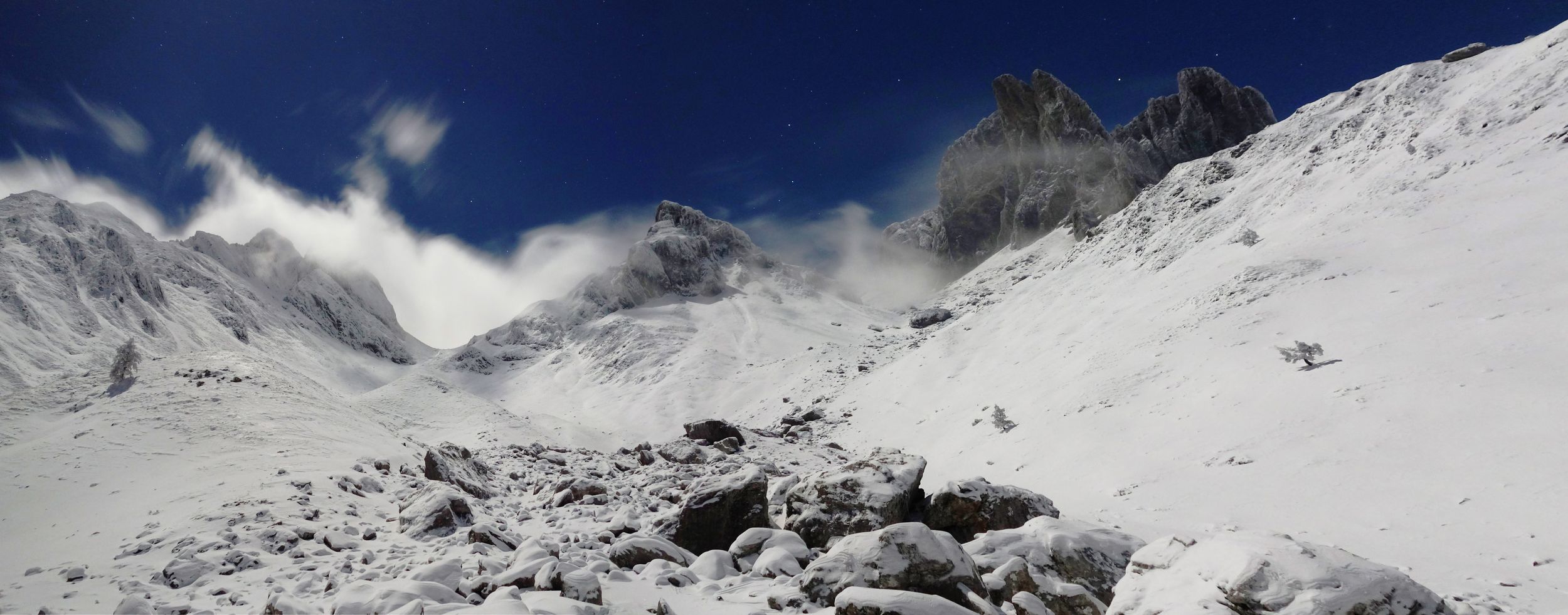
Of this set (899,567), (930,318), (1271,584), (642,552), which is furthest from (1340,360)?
(930,318)

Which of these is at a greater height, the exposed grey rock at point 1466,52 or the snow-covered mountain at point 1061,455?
the exposed grey rock at point 1466,52

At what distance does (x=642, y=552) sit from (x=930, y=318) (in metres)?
63.3

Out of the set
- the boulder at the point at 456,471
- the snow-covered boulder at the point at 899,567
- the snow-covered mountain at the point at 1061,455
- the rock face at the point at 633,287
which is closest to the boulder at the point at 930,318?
the snow-covered mountain at the point at 1061,455

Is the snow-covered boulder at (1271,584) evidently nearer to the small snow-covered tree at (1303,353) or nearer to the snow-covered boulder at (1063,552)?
the snow-covered boulder at (1063,552)

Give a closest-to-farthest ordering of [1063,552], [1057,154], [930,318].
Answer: [1063,552] < [930,318] < [1057,154]

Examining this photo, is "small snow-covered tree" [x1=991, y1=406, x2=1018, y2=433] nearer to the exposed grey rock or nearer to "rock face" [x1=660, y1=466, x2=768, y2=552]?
A: "rock face" [x1=660, y1=466, x2=768, y2=552]

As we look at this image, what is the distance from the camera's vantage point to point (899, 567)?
248 inches

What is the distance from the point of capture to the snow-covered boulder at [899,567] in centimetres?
620

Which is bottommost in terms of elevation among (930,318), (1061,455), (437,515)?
(1061,455)

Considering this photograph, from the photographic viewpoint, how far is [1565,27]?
30.1 m

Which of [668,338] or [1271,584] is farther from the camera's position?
[668,338]

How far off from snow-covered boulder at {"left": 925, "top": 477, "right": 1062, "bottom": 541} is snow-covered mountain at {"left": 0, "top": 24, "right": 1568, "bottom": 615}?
49 mm

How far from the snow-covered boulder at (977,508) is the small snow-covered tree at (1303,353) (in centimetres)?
1213

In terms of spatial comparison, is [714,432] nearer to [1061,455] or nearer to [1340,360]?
[1061,455]
